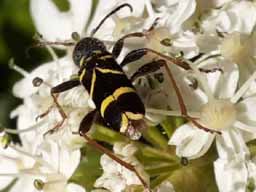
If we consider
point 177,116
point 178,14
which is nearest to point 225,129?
point 177,116

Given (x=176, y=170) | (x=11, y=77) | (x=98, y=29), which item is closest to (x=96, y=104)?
(x=176, y=170)

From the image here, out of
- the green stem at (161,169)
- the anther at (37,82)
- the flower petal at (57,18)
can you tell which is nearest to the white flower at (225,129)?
the green stem at (161,169)

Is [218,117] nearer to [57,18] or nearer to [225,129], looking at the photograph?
[225,129]

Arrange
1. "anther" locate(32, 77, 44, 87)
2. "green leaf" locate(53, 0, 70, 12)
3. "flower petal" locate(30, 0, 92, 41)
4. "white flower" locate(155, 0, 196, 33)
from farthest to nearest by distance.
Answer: "green leaf" locate(53, 0, 70, 12) → "flower petal" locate(30, 0, 92, 41) → "anther" locate(32, 77, 44, 87) → "white flower" locate(155, 0, 196, 33)

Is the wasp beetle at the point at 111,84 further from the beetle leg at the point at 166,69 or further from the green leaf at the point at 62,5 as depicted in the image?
the green leaf at the point at 62,5

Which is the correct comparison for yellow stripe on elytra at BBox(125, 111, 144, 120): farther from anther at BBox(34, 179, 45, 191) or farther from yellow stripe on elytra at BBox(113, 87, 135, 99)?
anther at BBox(34, 179, 45, 191)

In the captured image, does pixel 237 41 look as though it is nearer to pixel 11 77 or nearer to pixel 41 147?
pixel 41 147

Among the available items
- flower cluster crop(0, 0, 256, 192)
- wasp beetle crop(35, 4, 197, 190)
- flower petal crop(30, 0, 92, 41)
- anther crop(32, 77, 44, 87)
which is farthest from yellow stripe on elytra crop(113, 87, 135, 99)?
flower petal crop(30, 0, 92, 41)
